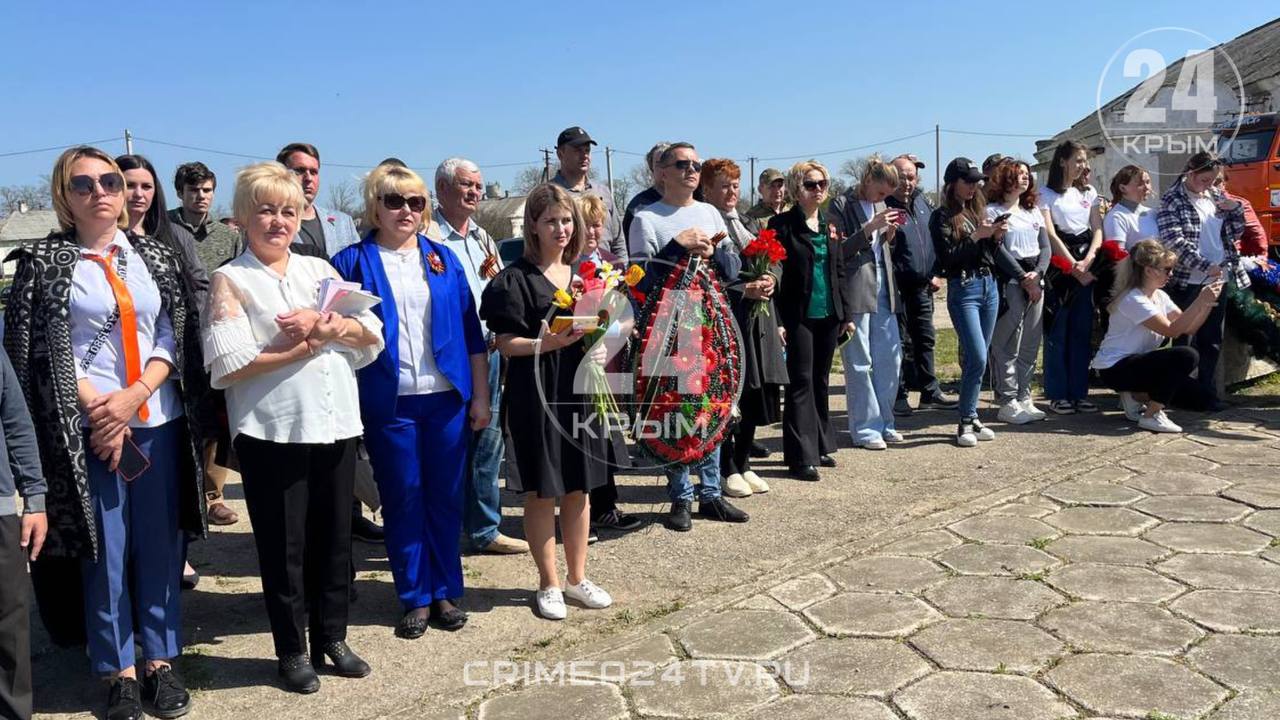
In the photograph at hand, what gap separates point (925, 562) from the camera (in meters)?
4.80

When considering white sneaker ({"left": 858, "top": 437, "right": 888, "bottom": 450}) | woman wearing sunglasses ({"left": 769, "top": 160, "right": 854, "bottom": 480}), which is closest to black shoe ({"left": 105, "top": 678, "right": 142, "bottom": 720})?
woman wearing sunglasses ({"left": 769, "top": 160, "right": 854, "bottom": 480})

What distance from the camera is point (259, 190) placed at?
359 centimetres

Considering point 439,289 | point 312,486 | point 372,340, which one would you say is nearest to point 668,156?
point 439,289

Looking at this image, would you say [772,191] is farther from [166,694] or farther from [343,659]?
[166,694]

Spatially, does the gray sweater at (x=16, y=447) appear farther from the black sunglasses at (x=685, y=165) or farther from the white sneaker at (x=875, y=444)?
the white sneaker at (x=875, y=444)

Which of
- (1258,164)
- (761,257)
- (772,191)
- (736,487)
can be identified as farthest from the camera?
(1258,164)

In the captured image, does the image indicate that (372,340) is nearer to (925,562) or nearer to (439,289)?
(439,289)

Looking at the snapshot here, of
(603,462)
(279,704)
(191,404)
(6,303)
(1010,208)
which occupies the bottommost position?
(279,704)

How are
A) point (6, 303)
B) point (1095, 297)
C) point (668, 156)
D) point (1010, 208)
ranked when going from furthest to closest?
point (1095, 297) < point (1010, 208) < point (668, 156) < point (6, 303)

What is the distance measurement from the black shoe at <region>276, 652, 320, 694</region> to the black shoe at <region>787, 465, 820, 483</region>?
3496 mm

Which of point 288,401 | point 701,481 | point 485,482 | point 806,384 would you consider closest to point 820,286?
point 806,384

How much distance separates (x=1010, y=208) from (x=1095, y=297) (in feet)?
4.17

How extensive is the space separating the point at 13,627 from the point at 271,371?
3.70 feet

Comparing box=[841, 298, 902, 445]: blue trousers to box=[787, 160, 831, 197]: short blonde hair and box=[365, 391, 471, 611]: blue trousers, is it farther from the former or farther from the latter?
box=[365, 391, 471, 611]: blue trousers
